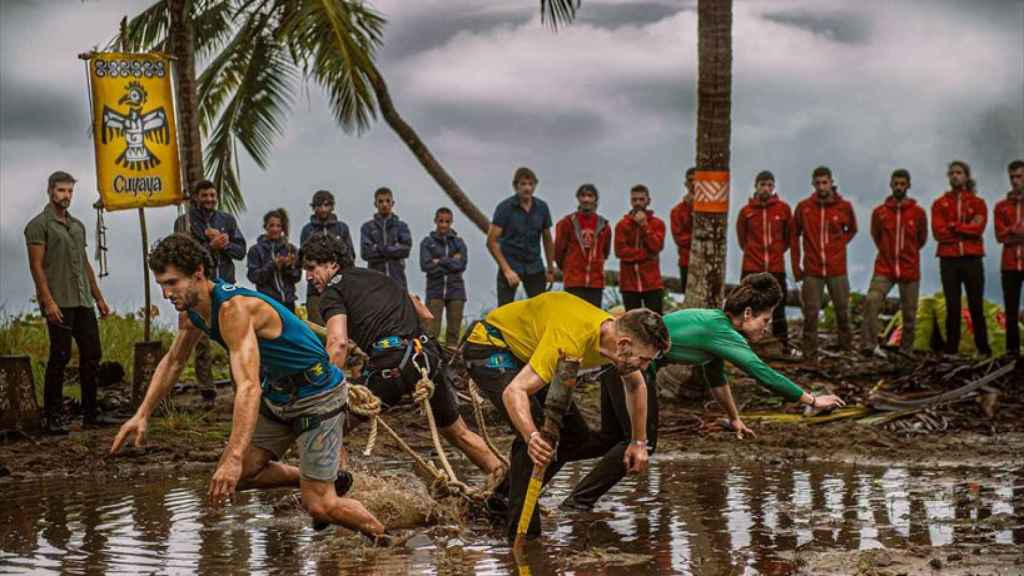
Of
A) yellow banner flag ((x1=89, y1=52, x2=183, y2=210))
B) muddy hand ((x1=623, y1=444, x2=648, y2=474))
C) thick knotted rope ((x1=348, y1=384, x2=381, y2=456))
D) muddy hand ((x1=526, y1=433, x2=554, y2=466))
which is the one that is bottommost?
muddy hand ((x1=623, y1=444, x2=648, y2=474))

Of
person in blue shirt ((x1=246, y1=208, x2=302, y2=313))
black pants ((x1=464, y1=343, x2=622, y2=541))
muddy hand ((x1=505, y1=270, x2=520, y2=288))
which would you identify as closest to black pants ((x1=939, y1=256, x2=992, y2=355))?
muddy hand ((x1=505, y1=270, x2=520, y2=288))

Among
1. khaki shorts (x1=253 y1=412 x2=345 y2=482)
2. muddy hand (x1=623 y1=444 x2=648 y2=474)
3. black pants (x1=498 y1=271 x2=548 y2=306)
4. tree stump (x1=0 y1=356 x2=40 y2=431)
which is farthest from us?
black pants (x1=498 y1=271 x2=548 y2=306)

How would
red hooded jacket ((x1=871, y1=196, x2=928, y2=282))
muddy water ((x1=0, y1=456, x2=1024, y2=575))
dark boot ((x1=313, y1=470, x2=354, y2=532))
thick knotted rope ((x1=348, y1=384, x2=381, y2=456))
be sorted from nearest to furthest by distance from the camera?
muddy water ((x1=0, y1=456, x2=1024, y2=575)), dark boot ((x1=313, y1=470, x2=354, y2=532)), thick knotted rope ((x1=348, y1=384, x2=381, y2=456)), red hooded jacket ((x1=871, y1=196, x2=928, y2=282))

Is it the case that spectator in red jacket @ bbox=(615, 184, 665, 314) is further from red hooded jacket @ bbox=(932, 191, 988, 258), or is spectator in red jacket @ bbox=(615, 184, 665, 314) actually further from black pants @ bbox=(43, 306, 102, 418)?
black pants @ bbox=(43, 306, 102, 418)

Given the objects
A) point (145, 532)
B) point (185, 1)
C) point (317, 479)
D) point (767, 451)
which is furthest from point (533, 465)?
point (185, 1)

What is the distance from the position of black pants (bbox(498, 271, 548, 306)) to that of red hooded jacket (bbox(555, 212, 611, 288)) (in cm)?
32

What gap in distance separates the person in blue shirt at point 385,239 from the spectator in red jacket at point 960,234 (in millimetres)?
6537

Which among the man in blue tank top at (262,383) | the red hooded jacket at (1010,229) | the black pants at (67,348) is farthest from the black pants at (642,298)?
the man in blue tank top at (262,383)

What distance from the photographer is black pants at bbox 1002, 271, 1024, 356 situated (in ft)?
56.9

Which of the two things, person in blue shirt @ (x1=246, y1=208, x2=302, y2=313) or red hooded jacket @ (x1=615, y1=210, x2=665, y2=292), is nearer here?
person in blue shirt @ (x1=246, y1=208, x2=302, y2=313)

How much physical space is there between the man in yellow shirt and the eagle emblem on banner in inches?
307

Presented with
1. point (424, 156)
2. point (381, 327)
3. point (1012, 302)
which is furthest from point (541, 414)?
point (424, 156)

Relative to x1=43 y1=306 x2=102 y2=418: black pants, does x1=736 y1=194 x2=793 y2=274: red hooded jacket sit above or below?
above

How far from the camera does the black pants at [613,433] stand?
324 inches
